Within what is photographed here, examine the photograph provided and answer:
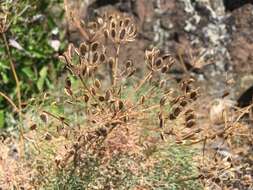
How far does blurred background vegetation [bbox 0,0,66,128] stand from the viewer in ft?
14.0

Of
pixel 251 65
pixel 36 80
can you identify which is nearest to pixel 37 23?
pixel 36 80

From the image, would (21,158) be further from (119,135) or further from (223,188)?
(223,188)

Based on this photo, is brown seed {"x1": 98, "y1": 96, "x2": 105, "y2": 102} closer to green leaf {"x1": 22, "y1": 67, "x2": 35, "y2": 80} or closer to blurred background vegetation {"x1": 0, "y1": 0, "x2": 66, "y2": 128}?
blurred background vegetation {"x1": 0, "y1": 0, "x2": 66, "y2": 128}

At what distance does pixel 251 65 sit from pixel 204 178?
163cm

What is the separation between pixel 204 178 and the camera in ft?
9.68

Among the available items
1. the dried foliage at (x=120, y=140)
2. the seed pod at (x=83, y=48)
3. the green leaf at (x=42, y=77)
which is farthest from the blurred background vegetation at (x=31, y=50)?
the seed pod at (x=83, y=48)

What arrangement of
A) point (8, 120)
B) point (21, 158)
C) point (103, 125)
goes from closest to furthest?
point (103, 125) < point (21, 158) < point (8, 120)

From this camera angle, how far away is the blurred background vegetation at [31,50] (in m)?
4.28

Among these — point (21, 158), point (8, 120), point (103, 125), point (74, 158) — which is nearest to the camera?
point (103, 125)

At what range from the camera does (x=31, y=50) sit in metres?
4.48

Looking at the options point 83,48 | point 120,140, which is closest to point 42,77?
point 120,140

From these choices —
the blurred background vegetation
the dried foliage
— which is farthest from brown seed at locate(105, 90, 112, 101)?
the blurred background vegetation

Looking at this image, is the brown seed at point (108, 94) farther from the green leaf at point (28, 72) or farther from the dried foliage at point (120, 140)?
the green leaf at point (28, 72)

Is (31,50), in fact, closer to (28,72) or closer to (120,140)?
(28,72)
